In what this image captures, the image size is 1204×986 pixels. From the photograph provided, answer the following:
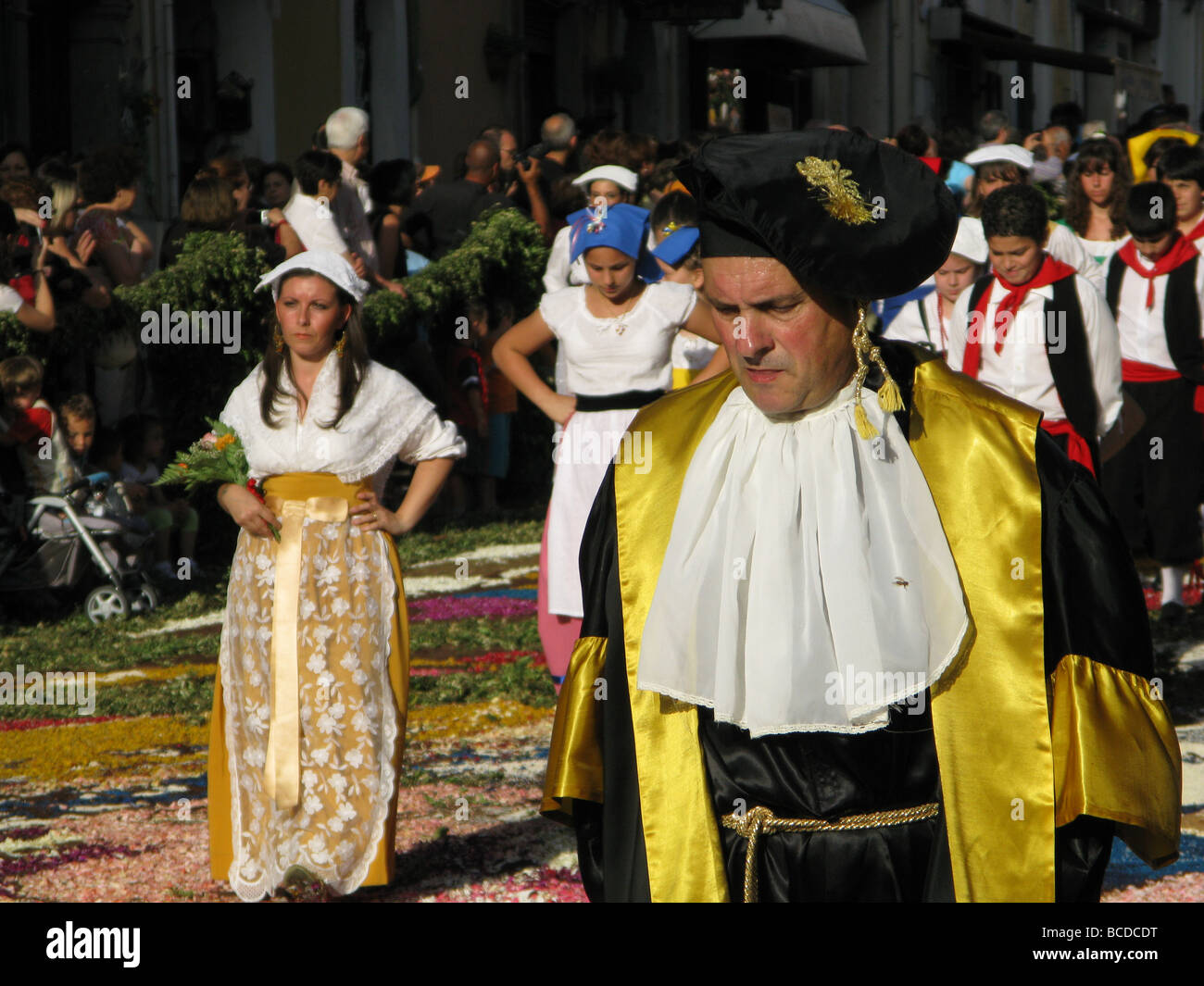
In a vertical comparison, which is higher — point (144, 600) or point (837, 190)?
point (837, 190)

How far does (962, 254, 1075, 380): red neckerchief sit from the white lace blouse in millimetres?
2233

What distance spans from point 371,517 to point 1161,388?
506 centimetres

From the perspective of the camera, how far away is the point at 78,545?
9.04 m

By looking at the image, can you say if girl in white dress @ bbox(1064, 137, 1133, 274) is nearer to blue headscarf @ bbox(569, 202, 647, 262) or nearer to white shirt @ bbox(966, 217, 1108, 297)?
white shirt @ bbox(966, 217, 1108, 297)

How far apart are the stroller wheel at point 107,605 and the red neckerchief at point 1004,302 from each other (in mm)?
4753

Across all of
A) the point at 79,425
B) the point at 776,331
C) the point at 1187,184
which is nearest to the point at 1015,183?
the point at 1187,184

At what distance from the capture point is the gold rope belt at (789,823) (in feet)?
9.01

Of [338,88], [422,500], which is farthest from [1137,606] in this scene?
[338,88]

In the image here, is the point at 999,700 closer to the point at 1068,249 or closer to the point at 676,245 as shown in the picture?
the point at 676,245

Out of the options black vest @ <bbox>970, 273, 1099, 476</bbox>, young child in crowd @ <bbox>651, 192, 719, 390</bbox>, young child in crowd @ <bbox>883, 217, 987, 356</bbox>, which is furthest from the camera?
young child in crowd @ <bbox>651, 192, 719, 390</bbox>

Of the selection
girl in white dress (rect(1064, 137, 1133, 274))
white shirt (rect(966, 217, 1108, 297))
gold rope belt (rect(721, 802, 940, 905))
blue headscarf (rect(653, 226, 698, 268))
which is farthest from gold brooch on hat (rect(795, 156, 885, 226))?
girl in white dress (rect(1064, 137, 1133, 274))

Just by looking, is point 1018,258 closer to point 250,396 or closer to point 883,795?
point 250,396

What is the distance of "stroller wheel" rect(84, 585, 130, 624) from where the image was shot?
9141 millimetres
